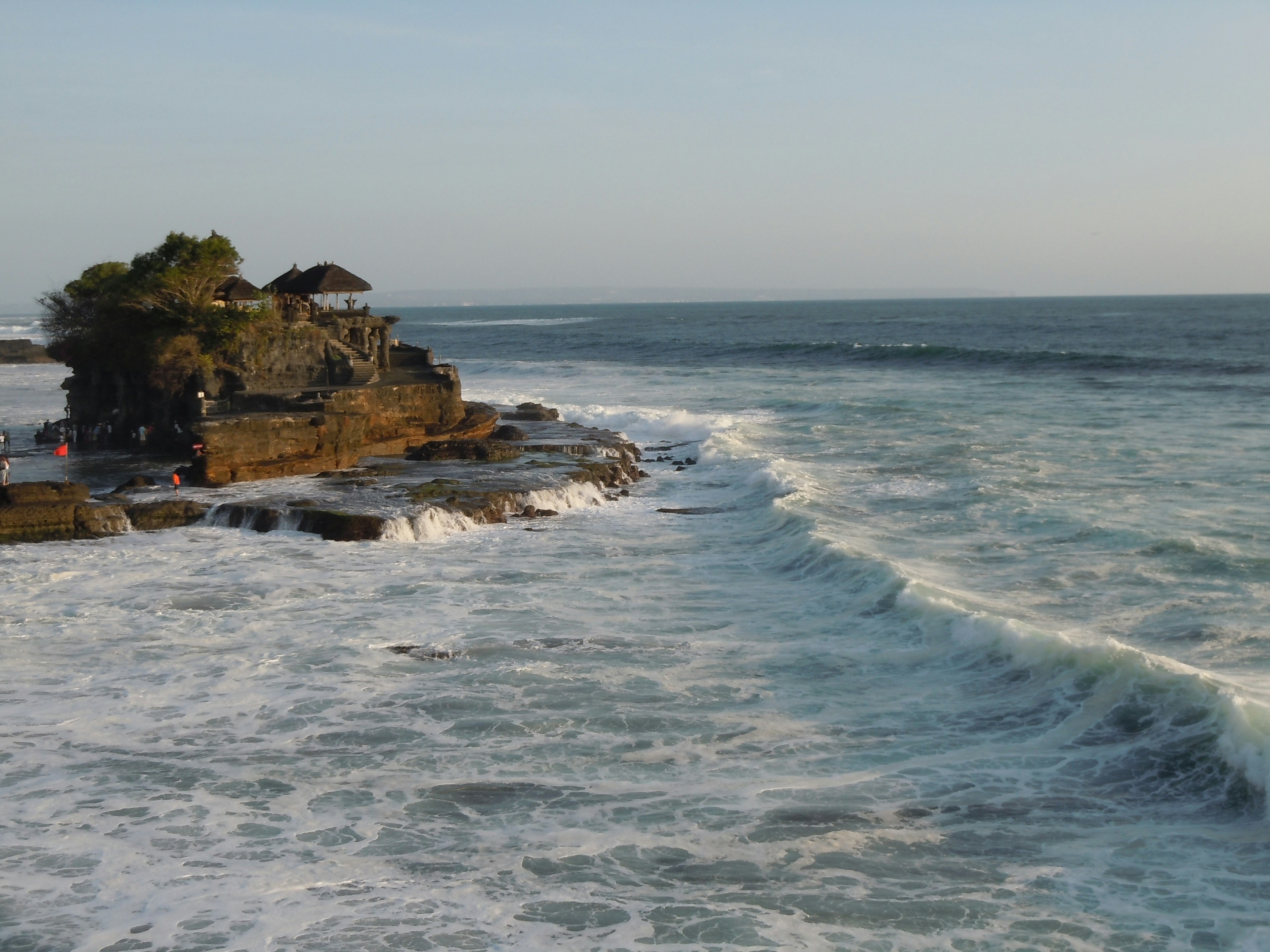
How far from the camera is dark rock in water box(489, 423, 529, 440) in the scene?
32.2 metres

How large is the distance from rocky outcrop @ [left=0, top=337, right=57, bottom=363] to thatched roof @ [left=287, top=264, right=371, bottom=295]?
46824 mm

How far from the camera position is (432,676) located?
13.8 meters

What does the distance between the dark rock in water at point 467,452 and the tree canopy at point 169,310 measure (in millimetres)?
6629

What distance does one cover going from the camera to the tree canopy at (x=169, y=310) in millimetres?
31266

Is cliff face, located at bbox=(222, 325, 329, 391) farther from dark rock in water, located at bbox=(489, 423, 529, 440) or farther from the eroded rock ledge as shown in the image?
dark rock in water, located at bbox=(489, 423, 529, 440)

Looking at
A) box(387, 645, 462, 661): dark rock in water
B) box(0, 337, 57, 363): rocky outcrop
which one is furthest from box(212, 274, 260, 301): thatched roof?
box(0, 337, 57, 363): rocky outcrop

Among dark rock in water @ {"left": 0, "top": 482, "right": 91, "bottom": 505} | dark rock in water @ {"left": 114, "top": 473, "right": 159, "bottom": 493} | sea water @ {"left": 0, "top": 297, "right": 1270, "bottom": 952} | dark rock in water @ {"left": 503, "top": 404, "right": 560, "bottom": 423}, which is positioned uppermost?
dark rock in water @ {"left": 503, "top": 404, "right": 560, "bottom": 423}

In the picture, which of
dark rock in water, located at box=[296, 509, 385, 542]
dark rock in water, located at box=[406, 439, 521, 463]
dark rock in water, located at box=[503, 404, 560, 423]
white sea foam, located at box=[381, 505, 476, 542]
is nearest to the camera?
dark rock in water, located at box=[296, 509, 385, 542]

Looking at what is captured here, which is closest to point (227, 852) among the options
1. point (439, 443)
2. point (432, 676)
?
point (432, 676)

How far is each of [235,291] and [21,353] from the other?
169 feet

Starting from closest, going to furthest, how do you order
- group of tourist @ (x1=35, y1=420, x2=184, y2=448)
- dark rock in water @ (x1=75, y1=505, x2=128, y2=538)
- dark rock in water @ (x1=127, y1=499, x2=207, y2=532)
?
dark rock in water @ (x1=75, y1=505, x2=128, y2=538) < dark rock in water @ (x1=127, y1=499, x2=207, y2=532) < group of tourist @ (x1=35, y1=420, x2=184, y2=448)

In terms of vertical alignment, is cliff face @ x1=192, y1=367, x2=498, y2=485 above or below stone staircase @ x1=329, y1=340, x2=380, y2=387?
below

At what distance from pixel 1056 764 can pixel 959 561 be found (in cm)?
787

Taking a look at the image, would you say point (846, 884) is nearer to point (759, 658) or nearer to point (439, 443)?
point (759, 658)
